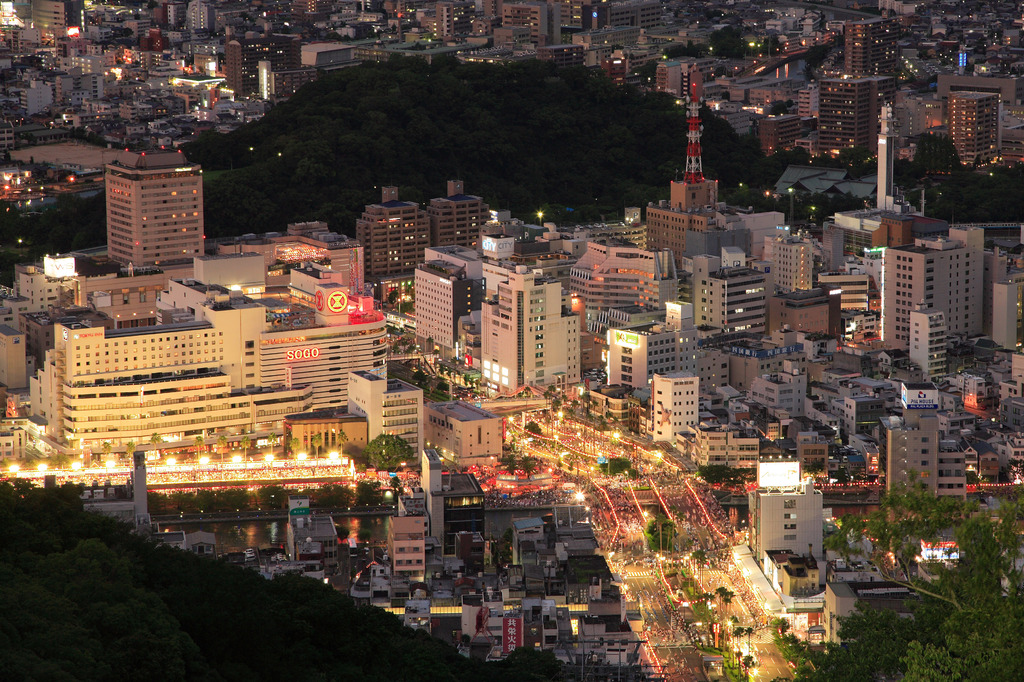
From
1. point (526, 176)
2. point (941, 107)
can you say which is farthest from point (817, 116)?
point (526, 176)

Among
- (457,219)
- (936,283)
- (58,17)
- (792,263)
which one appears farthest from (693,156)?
(58,17)

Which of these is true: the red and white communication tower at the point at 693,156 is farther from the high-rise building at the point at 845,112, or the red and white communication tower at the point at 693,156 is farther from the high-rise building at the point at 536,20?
the high-rise building at the point at 536,20

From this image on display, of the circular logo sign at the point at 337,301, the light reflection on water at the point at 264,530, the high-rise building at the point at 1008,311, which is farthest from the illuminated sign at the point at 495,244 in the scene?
the light reflection on water at the point at 264,530

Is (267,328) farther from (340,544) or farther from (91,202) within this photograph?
(91,202)

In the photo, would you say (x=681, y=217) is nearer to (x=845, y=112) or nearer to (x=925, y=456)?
(x=925, y=456)

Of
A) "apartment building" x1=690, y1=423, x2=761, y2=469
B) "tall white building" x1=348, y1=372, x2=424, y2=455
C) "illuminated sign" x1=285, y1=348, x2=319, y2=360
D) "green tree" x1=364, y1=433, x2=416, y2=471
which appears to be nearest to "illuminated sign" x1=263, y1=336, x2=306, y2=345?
"illuminated sign" x1=285, y1=348, x2=319, y2=360
